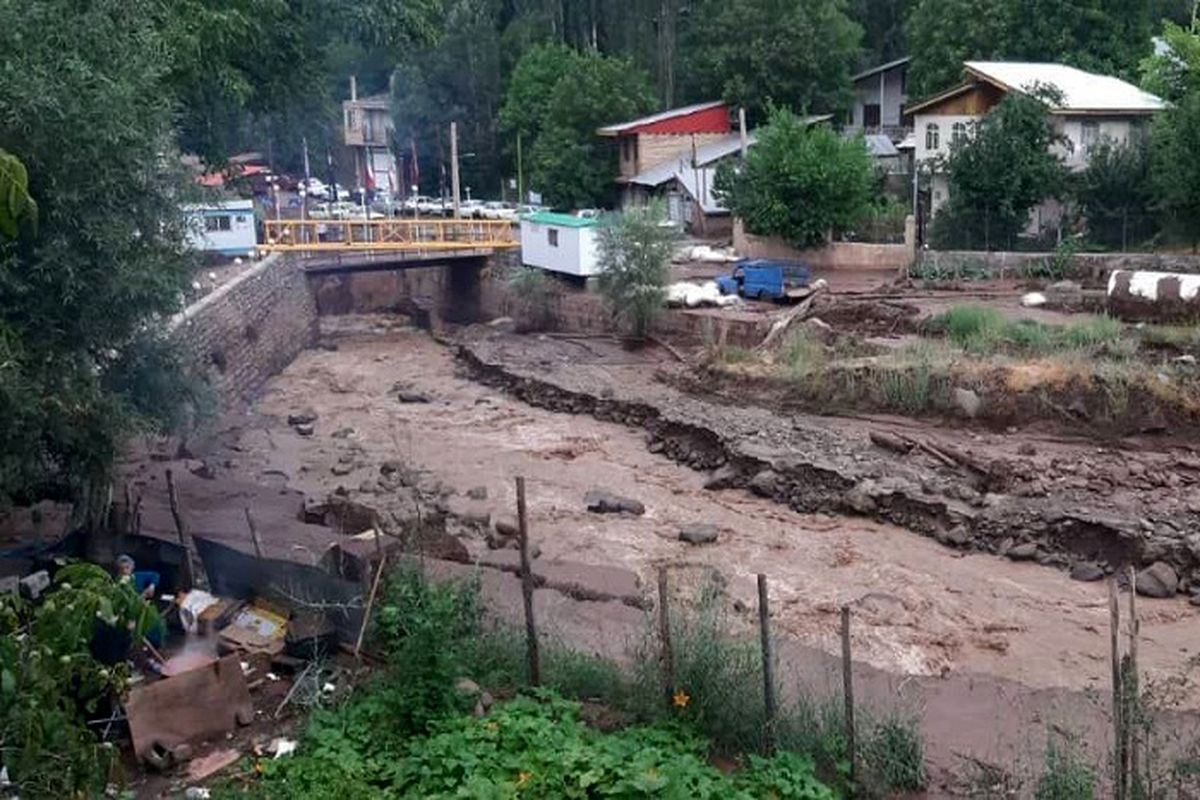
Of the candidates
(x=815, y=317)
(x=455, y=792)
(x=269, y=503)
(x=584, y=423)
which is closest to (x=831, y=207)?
(x=815, y=317)

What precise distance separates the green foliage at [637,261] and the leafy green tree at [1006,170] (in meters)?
8.97

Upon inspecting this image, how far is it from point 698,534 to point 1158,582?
6891 mm

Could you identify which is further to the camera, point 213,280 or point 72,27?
point 213,280

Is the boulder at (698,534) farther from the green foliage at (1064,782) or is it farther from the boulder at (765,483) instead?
the green foliage at (1064,782)

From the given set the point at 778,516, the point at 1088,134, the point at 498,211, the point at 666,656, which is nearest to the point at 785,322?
the point at 778,516

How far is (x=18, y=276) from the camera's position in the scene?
1179 cm

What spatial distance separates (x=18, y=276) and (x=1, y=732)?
6.02 meters

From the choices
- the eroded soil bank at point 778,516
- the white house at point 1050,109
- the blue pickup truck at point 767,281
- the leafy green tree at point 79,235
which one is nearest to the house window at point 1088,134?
the white house at point 1050,109

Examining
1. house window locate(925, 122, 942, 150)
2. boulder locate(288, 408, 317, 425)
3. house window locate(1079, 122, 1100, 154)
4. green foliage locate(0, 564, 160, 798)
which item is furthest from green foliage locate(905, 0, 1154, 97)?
green foliage locate(0, 564, 160, 798)

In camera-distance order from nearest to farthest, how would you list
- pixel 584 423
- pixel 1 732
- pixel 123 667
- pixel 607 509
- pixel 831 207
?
pixel 1 732 < pixel 123 667 < pixel 607 509 < pixel 584 423 < pixel 831 207

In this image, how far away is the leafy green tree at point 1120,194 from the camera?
35469 millimetres

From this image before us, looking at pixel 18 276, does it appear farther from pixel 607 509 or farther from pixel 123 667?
pixel 607 509

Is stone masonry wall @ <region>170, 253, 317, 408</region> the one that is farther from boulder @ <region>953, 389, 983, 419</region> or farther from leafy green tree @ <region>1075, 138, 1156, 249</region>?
leafy green tree @ <region>1075, 138, 1156, 249</region>

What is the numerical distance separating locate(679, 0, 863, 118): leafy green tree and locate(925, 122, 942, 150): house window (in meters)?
9.67
